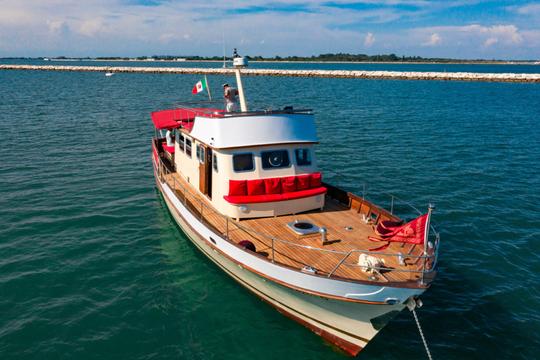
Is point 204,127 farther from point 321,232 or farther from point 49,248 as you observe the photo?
point 49,248

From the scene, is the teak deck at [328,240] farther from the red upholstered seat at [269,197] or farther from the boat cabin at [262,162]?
the red upholstered seat at [269,197]

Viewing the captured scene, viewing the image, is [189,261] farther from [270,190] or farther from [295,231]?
[295,231]

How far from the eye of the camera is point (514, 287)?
13164mm

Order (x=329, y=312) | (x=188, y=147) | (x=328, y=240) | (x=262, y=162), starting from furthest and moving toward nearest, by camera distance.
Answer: (x=188, y=147) < (x=262, y=162) < (x=328, y=240) < (x=329, y=312)

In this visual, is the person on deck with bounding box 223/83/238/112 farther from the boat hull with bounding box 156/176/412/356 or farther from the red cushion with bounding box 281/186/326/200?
the boat hull with bounding box 156/176/412/356

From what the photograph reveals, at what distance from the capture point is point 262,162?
13.4 meters

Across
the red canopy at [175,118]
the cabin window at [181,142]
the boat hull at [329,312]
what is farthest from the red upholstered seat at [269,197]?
the cabin window at [181,142]

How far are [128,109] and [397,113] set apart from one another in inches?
1371

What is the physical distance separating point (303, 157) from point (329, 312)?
6.04 m

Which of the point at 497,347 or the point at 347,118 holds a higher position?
the point at 347,118

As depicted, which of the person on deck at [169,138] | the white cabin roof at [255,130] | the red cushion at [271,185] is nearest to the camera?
the white cabin roof at [255,130]

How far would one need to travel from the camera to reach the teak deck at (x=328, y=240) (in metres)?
10.0

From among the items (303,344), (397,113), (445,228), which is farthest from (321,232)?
(397,113)

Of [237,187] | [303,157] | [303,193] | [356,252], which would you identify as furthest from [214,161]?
[356,252]
